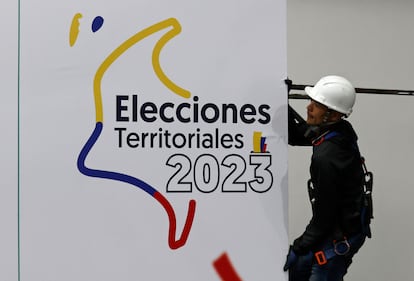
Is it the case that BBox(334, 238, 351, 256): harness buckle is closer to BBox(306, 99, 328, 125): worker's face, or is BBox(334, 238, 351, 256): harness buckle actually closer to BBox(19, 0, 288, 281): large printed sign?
BBox(19, 0, 288, 281): large printed sign

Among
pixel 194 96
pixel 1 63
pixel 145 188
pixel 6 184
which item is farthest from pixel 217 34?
pixel 6 184

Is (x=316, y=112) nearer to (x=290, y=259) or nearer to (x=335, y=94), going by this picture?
(x=335, y=94)

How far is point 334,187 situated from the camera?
7.13 ft

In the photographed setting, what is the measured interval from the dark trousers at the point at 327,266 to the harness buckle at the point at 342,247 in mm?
24

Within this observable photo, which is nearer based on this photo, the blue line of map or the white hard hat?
the blue line of map

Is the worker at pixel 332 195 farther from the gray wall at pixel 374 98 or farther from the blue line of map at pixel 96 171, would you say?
the gray wall at pixel 374 98

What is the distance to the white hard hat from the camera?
7.46ft

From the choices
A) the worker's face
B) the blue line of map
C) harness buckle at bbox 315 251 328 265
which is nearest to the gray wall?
the worker's face

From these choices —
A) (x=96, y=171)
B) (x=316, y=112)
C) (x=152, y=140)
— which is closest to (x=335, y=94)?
(x=316, y=112)

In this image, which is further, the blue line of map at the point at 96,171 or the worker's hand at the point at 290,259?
the worker's hand at the point at 290,259

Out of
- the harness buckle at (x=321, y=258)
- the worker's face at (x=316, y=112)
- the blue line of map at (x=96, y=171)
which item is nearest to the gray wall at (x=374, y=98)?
the worker's face at (x=316, y=112)

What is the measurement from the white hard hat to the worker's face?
0.09ft

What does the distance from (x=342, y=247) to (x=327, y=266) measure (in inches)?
3.6

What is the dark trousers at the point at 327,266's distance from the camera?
7.41ft
